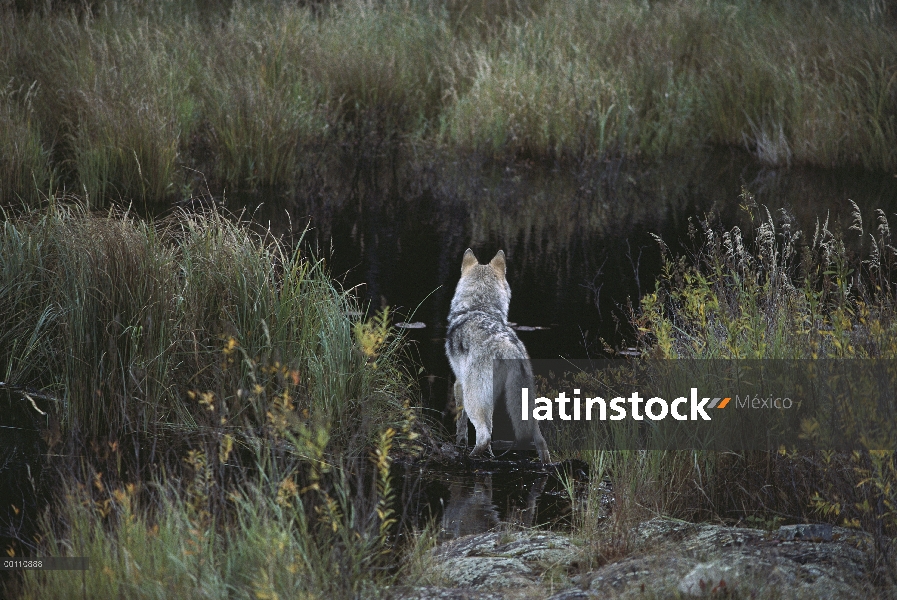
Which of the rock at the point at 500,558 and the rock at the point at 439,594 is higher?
the rock at the point at 439,594

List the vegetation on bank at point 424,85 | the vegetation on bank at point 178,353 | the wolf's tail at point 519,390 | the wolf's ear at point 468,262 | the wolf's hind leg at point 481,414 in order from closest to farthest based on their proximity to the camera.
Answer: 1. the vegetation on bank at point 178,353
2. the wolf's tail at point 519,390
3. the wolf's hind leg at point 481,414
4. the wolf's ear at point 468,262
5. the vegetation on bank at point 424,85

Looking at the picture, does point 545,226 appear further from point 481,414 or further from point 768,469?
point 768,469

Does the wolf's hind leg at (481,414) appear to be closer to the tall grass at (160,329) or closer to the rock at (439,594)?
the tall grass at (160,329)

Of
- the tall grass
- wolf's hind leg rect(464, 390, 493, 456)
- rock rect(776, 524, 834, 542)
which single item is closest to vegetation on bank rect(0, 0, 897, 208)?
the tall grass

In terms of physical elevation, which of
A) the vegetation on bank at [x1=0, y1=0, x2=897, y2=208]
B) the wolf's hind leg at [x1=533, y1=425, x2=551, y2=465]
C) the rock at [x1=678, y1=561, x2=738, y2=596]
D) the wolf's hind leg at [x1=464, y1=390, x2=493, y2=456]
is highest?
the vegetation on bank at [x1=0, y1=0, x2=897, y2=208]

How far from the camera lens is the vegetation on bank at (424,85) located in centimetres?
1041

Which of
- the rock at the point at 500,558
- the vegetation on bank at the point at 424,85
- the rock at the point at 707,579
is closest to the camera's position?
the rock at the point at 707,579

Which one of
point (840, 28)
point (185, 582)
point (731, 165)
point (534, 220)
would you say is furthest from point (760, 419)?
point (840, 28)

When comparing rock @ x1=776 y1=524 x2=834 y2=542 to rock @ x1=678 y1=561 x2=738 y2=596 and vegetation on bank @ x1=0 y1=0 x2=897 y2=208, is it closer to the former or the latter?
rock @ x1=678 y1=561 x2=738 y2=596

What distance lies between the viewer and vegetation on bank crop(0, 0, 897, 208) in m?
10.4

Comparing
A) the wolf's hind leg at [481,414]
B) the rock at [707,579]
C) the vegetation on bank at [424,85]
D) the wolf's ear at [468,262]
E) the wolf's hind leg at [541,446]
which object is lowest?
the wolf's hind leg at [541,446]

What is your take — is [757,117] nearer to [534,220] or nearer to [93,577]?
[534,220]

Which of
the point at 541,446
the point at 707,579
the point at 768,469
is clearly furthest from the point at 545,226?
the point at 707,579

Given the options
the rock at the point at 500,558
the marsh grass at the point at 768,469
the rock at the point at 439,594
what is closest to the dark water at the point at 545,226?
the marsh grass at the point at 768,469
